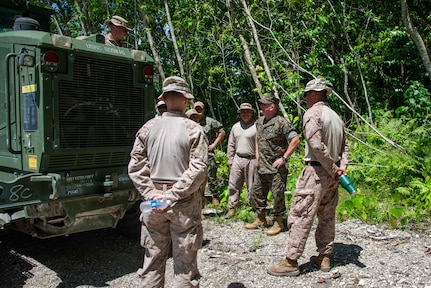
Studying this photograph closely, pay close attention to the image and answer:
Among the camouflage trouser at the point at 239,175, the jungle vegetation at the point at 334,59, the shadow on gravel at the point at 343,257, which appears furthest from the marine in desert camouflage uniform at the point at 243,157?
the shadow on gravel at the point at 343,257

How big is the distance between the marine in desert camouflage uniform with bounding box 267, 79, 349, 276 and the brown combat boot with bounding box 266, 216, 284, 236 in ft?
4.48

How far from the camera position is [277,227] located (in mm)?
5586

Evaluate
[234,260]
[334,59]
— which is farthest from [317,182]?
[334,59]

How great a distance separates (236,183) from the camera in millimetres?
6555

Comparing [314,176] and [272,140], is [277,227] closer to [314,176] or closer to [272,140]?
[272,140]

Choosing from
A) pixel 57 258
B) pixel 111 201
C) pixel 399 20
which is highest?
pixel 399 20

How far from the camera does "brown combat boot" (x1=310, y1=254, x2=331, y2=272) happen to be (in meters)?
4.09

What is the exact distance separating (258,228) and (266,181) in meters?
0.72

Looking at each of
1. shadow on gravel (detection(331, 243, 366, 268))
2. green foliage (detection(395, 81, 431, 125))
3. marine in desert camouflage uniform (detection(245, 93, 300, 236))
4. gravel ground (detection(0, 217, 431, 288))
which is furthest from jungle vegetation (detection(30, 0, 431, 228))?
shadow on gravel (detection(331, 243, 366, 268))

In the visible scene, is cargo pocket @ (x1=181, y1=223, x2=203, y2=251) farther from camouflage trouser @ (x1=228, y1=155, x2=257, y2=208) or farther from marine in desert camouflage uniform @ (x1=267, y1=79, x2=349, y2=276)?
camouflage trouser @ (x1=228, y1=155, x2=257, y2=208)

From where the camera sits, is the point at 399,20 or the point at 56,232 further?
the point at 399,20

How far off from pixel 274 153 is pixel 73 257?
2.97 meters

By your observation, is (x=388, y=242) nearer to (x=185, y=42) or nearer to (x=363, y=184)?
(x=363, y=184)

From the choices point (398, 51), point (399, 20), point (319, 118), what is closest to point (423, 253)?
point (319, 118)
